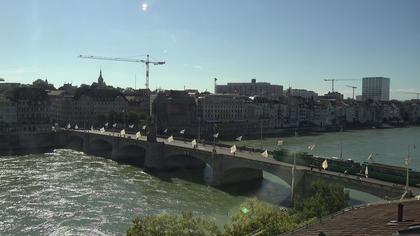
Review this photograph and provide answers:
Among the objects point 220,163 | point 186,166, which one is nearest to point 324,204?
point 220,163

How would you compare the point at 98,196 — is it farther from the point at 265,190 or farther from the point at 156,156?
the point at 156,156

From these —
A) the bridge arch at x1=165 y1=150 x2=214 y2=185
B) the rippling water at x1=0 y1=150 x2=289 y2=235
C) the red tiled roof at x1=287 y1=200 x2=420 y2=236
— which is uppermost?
the red tiled roof at x1=287 y1=200 x2=420 y2=236

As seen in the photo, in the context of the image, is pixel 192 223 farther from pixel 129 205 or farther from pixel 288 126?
pixel 288 126

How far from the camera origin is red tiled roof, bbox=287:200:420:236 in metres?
13.6

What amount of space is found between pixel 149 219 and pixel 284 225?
22.2 feet

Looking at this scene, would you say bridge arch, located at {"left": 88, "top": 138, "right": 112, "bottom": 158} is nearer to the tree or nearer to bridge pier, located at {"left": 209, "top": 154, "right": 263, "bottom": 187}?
bridge pier, located at {"left": 209, "top": 154, "right": 263, "bottom": 187}

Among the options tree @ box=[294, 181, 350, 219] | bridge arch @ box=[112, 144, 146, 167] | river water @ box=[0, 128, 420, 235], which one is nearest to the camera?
tree @ box=[294, 181, 350, 219]

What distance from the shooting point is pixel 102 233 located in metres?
37.6

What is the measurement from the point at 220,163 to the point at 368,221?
149 ft

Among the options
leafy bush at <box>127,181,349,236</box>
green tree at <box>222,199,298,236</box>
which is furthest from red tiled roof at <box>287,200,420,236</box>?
green tree at <box>222,199,298,236</box>

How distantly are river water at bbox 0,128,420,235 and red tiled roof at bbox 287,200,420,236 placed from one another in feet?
77.8

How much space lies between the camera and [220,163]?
60.4m

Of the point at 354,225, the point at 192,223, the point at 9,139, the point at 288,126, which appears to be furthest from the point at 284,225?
the point at 288,126

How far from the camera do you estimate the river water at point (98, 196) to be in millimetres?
40375
